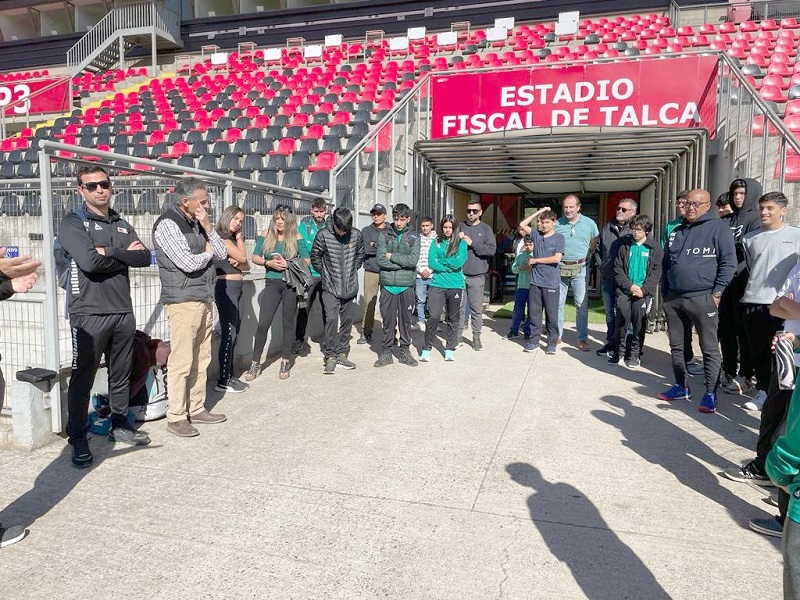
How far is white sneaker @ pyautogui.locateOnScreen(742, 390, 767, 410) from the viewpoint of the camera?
15.9ft

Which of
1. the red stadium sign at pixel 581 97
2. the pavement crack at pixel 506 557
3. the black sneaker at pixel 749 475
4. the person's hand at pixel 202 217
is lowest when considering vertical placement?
the pavement crack at pixel 506 557

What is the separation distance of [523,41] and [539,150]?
10.6m

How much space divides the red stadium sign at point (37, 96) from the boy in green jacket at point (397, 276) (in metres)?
17.8

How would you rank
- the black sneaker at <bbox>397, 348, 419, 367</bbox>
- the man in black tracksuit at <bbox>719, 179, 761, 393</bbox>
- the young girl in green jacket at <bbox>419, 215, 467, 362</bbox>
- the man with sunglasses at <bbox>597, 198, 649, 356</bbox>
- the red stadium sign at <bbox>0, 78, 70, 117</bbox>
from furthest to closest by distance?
the red stadium sign at <bbox>0, 78, 70, 117</bbox> → the man with sunglasses at <bbox>597, 198, 649, 356</bbox> → the young girl in green jacket at <bbox>419, 215, 467, 362</bbox> → the black sneaker at <bbox>397, 348, 419, 367</bbox> → the man in black tracksuit at <bbox>719, 179, 761, 393</bbox>

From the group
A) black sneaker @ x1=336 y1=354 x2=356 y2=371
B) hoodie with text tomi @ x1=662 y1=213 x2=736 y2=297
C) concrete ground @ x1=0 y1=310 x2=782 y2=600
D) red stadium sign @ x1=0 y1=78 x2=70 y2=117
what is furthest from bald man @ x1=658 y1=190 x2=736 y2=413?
red stadium sign @ x1=0 y1=78 x2=70 y2=117

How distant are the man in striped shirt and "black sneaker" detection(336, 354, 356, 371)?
1290 mm

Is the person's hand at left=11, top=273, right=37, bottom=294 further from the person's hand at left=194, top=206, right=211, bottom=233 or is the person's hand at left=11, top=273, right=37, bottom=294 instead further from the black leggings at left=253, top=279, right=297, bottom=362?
the black leggings at left=253, top=279, right=297, bottom=362

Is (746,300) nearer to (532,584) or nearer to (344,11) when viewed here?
(532,584)

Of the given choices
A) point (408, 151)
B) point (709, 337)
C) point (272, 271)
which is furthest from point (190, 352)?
point (408, 151)

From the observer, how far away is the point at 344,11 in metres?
21.9

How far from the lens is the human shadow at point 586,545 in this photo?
2461 mm

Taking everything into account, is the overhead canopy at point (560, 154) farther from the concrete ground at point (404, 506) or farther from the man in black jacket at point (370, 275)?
the concrete ground at point (404, 506)

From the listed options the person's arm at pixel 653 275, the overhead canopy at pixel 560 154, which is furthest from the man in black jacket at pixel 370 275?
the person's arm at pixel 653 275

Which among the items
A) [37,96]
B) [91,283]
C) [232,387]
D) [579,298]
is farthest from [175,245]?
[37,96]
